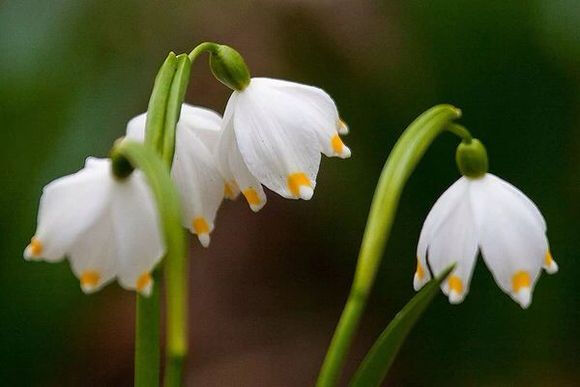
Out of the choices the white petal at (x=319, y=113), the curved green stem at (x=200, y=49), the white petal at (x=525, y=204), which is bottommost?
the white petal at (x=525, y=204)

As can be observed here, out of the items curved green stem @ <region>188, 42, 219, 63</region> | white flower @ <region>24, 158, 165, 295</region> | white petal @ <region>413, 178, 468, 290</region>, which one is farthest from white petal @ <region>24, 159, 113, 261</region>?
white petal @ <region>413, 178, 468, 290</region>

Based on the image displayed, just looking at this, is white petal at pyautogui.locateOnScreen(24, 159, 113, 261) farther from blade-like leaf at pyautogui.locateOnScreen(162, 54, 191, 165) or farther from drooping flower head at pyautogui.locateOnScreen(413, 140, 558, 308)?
drooping flower head at pyautogui.locateOnScreen(413, 140, 558, 308)

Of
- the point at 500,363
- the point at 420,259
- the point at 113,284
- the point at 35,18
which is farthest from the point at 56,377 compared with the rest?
the point at 420,259

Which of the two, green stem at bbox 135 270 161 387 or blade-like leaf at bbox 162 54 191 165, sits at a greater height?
blade-like leaf at bbox 162 54 191 165

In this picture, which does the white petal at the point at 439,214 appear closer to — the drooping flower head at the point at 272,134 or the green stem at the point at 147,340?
the drooping flower head at the point at 272,134

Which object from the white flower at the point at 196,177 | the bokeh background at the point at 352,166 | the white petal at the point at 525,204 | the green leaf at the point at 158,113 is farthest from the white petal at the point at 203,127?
the bokeh background at the point at 352,166

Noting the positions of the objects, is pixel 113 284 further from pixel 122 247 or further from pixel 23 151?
pixel 122 247

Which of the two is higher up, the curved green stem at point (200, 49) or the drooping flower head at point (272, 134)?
the curved green stem at point (200, 49)
